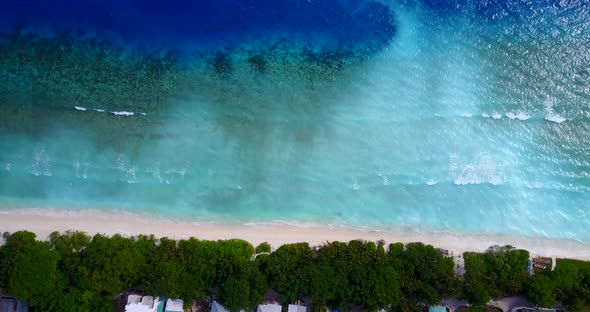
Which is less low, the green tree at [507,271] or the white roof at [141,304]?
the green tree at [507,271]

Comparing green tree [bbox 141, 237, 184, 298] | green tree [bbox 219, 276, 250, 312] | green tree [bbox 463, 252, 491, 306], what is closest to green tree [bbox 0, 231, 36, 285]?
green tree [bbox 141, 237, 184, 298]

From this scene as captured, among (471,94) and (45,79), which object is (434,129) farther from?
(45,79)

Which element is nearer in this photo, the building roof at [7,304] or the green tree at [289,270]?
the green tree at [289,270]

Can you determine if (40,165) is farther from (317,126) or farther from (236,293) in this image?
(317,126)

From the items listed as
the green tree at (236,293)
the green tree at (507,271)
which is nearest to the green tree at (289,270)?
the green tree at (236,293)

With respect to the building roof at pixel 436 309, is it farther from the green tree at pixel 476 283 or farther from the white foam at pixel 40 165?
the white foam at pixel 40 165

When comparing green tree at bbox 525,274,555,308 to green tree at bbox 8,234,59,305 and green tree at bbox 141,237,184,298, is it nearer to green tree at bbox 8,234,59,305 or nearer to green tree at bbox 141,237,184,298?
green tree at bbox 141,237,184,298

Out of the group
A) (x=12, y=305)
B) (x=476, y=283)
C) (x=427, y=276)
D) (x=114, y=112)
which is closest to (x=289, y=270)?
(x=427, y=276)
